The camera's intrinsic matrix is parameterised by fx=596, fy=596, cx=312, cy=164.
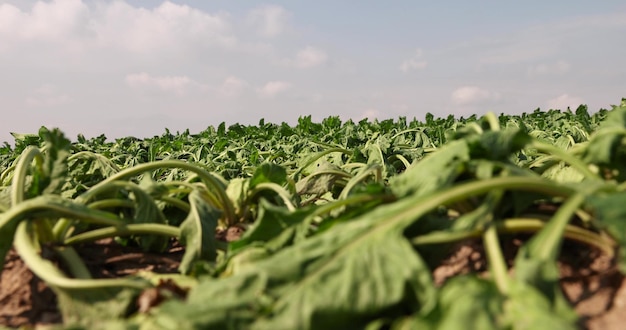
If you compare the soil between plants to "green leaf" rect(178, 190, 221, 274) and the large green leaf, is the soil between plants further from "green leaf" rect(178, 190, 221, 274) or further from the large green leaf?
the large green leaf

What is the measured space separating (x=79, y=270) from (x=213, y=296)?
82 centimetres

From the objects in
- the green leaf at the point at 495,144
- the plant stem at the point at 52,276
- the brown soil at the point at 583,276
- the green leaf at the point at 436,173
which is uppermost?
the green leaf at the point at 495,144

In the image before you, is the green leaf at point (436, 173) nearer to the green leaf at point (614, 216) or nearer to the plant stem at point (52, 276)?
the green leaf at point (614, 216)

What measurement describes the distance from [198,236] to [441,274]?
2.89ft

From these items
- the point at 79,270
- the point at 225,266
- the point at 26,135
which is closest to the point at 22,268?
the point at 79,270

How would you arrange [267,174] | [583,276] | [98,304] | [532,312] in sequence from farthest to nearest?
[267,174] < [98,304] < [583,276] < [532,312]

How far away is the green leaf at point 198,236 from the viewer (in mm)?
2069

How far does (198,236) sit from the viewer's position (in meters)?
2.12

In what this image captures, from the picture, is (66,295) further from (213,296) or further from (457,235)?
(457,235)

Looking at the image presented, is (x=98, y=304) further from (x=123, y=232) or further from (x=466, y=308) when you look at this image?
(x=466, y=308)

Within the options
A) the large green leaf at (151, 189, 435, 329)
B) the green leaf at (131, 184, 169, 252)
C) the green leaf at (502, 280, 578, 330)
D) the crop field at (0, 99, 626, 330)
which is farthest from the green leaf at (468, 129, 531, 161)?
the green leaf at (131, 184, 169, 252)

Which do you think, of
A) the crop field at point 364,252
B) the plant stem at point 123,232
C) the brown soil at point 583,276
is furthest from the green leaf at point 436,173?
the plant stem at point 123,232

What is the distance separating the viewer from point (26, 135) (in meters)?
7.54

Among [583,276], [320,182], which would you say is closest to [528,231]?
[583,276]
